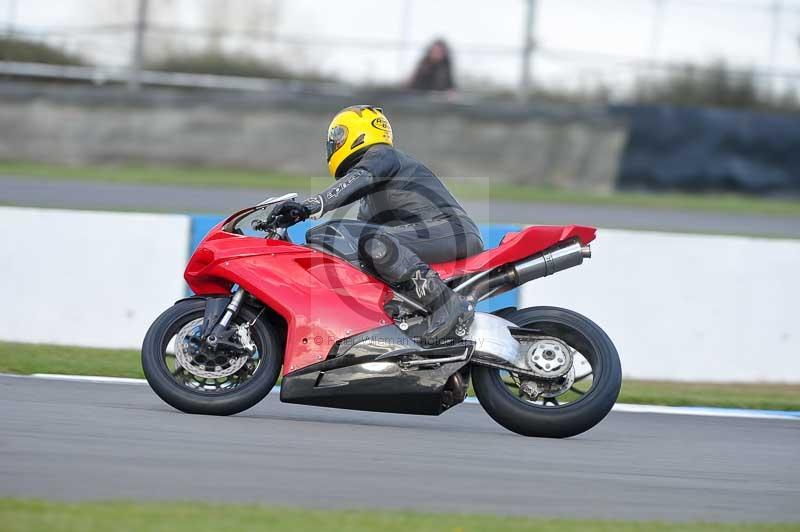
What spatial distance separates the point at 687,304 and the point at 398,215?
4.04 m

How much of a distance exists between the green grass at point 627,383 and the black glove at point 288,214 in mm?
2514

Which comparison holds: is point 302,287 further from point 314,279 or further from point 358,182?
point 358,182

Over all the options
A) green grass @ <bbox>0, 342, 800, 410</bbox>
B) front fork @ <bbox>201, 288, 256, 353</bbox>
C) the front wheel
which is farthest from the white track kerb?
the front wheel

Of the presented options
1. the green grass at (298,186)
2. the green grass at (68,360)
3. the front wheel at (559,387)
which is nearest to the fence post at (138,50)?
the green grass at (298,186)

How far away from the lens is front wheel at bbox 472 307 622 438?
6.20 meters

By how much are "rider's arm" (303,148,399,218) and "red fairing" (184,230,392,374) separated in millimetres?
315

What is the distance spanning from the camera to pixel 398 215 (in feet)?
21.2

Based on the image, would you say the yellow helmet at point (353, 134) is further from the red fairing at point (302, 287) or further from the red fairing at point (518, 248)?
the red fairing at point (518, 248)

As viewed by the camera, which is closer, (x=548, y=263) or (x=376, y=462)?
(x=376, y=462)

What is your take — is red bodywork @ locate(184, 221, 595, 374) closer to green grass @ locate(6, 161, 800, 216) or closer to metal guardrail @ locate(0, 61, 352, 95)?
green grass @ locate(6, 161, 800, 216)

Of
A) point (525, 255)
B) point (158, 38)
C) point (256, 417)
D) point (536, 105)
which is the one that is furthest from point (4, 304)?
point (536, 105)

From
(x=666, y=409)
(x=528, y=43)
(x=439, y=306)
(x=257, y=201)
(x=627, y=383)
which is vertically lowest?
(x=627, y=383)

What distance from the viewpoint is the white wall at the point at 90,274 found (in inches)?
370

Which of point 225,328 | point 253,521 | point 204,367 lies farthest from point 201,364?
point 253,521
